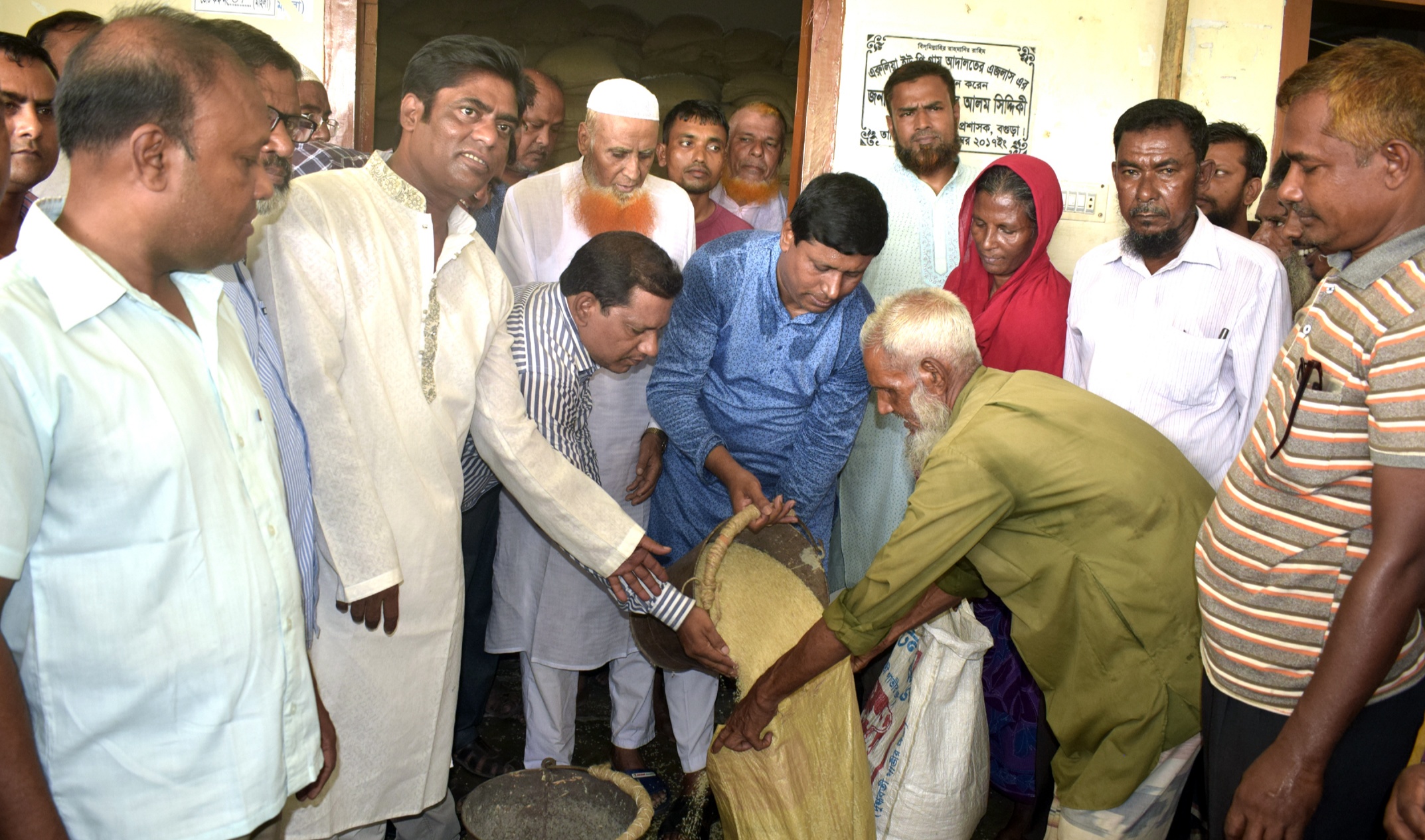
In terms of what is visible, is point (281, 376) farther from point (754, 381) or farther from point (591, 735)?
point (591, 735)

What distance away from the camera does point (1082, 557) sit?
2107mm

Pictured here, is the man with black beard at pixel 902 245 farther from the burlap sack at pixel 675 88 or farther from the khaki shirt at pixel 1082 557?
the burlap sack at pixel 675 88

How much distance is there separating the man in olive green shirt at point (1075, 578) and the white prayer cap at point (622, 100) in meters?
2.10

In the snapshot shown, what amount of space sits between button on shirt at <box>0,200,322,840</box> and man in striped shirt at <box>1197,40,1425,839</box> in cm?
152

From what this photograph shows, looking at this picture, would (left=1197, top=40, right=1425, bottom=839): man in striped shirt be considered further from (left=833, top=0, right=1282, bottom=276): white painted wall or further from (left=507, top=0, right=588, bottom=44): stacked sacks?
(left=507, top=0, right=588, bottom=44): stacked sacks

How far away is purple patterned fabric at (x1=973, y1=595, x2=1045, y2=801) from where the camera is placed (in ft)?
10.4

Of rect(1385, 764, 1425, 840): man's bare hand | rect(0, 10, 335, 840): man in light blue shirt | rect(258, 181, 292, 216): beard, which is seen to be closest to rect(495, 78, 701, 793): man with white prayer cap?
rect(258, 181, 292, 216): beard

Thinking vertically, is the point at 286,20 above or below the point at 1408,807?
above

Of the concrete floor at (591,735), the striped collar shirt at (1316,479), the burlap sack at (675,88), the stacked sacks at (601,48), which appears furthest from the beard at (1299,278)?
the burlap sack at (675,88)

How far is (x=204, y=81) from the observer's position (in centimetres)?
135

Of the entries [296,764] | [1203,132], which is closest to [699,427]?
[296,764]

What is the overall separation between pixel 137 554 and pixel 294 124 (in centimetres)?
147

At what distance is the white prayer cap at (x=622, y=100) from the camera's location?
3.78 m

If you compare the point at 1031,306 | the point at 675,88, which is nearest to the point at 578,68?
the point at 675,88
